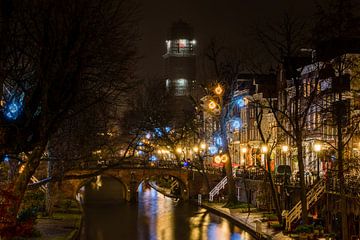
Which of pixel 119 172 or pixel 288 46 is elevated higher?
pixel 288 46

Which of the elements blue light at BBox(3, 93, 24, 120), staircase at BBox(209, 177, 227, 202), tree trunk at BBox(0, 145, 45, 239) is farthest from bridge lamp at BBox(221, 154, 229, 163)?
blue light at BBox(3, 93, 24, 120)

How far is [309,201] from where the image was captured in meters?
39.1

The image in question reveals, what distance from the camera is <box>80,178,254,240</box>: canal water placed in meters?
43.0

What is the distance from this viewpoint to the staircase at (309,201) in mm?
37312

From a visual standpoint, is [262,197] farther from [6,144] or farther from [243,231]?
[6,144]

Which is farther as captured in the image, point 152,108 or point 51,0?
point 152,108

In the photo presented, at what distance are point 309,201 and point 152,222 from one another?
1649cm

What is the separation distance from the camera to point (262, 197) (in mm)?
50250

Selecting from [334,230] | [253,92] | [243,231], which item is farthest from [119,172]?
[334,230]

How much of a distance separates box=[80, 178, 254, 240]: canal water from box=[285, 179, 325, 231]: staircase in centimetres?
317

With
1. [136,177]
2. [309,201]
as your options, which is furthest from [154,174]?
[309,201]

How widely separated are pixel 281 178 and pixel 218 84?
9710mm

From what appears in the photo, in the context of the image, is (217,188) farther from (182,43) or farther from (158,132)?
(182,43)

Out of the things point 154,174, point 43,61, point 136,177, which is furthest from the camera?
point 154,174
